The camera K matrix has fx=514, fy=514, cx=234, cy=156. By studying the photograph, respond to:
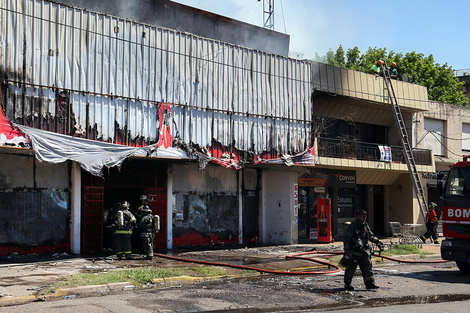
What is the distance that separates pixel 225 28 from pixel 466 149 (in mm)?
17504

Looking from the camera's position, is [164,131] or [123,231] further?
[164,131]

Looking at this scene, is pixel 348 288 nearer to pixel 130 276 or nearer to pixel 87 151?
pixel 130 276

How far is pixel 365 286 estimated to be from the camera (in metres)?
11.3

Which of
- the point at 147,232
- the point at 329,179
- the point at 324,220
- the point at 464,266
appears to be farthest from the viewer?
the point at 329,179

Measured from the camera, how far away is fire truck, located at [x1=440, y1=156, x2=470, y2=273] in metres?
13.0

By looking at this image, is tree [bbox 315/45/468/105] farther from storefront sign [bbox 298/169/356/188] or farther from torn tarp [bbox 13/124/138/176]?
torn tarp [bbox 13/124/138/176]

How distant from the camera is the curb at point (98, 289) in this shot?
938cm

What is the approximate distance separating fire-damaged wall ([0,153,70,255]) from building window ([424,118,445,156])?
20.1 meters

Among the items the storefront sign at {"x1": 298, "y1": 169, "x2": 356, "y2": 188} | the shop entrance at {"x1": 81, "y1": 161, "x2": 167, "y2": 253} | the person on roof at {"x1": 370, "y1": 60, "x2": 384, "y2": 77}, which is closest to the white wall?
the storefront sign at {"x1": 298, "y1": 169, "x2": 356, "y2": 188}

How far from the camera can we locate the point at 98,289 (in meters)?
10.6

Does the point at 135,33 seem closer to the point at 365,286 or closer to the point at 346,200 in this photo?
the point at 365,286

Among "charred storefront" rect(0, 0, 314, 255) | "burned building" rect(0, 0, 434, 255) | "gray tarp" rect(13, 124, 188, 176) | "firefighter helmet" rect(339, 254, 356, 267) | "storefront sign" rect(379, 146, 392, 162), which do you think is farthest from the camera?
"storefront sign" rect(379, 146, 392, 162)

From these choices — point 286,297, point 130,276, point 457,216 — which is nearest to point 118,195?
point 130,276

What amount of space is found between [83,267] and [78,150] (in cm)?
336
